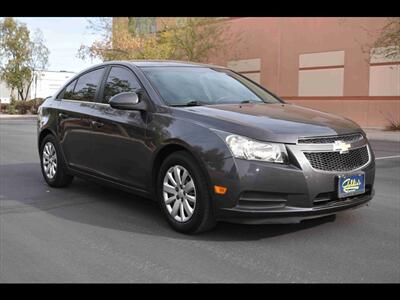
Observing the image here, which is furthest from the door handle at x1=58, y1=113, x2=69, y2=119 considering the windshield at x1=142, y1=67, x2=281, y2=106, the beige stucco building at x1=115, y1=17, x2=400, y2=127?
the beige stucco building at x1=115, y1=17, x2=400, y2=127

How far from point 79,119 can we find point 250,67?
77.1 ft

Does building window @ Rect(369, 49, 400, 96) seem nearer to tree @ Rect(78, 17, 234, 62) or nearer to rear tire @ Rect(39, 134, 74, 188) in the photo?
tree @ Rect(78, 17, 234, 62)

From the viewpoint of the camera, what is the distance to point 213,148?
4.61 m

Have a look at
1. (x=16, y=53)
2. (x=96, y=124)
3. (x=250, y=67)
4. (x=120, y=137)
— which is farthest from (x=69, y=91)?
(x=16, y=53)

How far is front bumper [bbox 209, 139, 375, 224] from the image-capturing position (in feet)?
14.6

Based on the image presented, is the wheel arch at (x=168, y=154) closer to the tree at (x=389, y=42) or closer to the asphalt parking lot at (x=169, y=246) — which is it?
the asphalt parking lot at (x=169, y=246)

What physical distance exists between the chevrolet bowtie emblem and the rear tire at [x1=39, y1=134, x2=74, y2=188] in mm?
3692

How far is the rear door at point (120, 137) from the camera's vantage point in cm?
539

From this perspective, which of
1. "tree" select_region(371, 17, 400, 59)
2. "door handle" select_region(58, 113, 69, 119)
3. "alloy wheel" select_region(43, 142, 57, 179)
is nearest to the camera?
"door handle" select_region(58, 113, 69, 119)

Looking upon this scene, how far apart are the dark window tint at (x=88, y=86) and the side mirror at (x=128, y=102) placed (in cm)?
107

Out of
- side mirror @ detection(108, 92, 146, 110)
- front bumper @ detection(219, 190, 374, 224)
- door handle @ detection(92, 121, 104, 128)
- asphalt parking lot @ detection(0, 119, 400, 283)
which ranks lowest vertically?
asphalt parking lot @ detection(0, 119, 400, 283)

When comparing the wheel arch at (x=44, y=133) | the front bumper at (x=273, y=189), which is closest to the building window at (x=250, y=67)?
the wheel arch at (x=44, y=133)
